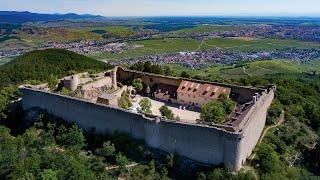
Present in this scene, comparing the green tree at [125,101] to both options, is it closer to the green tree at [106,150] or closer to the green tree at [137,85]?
the green tree at [137,85]

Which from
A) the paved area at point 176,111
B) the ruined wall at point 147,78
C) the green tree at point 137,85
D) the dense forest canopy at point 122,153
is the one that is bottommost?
the dense forest canopy at point 122,153

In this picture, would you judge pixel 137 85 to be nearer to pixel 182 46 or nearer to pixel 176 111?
pixel 176 111

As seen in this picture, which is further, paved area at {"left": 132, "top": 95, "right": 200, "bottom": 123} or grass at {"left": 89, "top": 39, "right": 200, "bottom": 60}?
grass at {"left": 89, "top": 39, "right": 200, "bottom": 60}

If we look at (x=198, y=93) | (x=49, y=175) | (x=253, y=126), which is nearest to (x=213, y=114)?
(x=253, y=126)

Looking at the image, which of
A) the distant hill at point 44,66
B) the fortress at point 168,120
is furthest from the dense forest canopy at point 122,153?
the distant hill at point 44,66

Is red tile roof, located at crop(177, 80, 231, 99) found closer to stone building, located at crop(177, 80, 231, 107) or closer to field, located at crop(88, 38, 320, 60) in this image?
stone building, located at crop(177, 80, 231, 107)

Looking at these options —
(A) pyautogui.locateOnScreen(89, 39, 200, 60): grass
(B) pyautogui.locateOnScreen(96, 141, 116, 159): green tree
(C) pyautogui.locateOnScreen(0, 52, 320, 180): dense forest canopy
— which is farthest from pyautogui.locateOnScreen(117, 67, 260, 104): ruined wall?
(A) pyautogui.locateOnScreen(89, 39, 200, 60): grass
